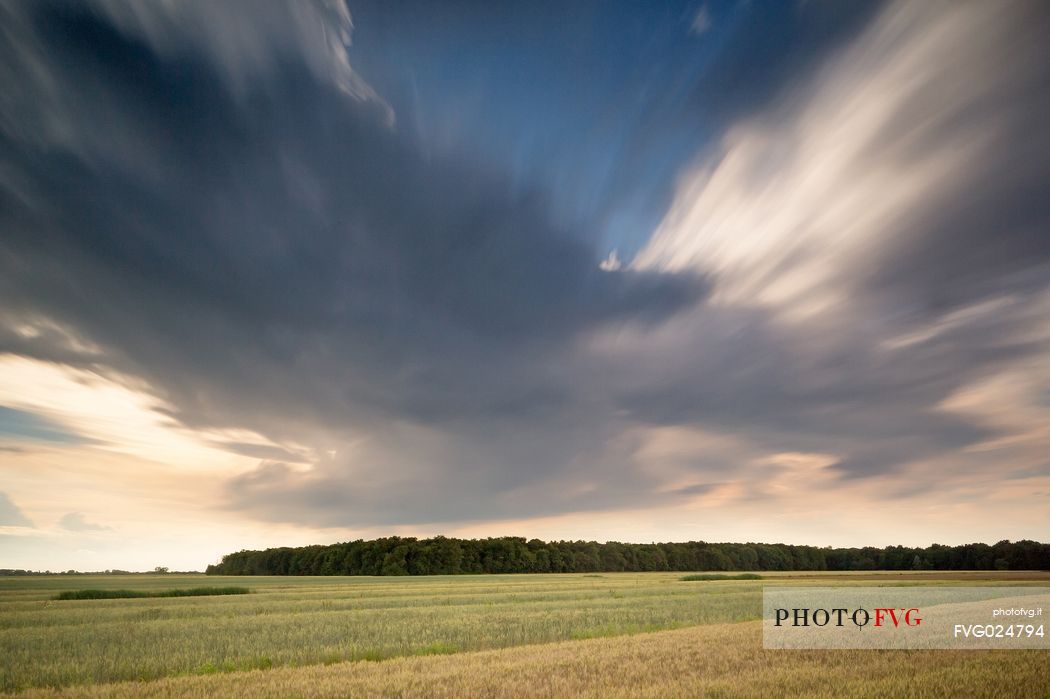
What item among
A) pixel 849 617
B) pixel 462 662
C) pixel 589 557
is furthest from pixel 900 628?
pixel 589 557

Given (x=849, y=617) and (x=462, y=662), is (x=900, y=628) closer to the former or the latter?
(x=849, y=617)

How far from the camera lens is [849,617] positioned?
2264 centimetres

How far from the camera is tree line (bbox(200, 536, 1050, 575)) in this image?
435ft

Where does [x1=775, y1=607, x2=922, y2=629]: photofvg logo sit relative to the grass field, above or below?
below

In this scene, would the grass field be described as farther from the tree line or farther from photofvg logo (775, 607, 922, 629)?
the tree line

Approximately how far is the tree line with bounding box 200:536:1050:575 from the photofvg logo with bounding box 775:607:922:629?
118119mm

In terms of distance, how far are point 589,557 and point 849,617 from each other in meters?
136

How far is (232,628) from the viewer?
21656mm

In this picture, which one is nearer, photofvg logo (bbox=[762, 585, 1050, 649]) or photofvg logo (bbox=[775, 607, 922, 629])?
photofvg logo (bbox=[762, 585, 1050, 649])

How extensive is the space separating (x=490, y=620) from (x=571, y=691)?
551 inches

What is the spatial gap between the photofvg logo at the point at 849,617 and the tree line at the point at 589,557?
118119 millimetres

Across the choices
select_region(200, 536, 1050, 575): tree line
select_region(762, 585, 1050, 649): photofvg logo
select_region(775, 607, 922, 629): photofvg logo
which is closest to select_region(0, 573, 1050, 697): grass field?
select_region(762, 585, 1050, 649): photofvg logo

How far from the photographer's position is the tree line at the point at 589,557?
435ft

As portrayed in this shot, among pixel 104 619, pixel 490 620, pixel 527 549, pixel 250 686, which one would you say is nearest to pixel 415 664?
pixel 250 686
